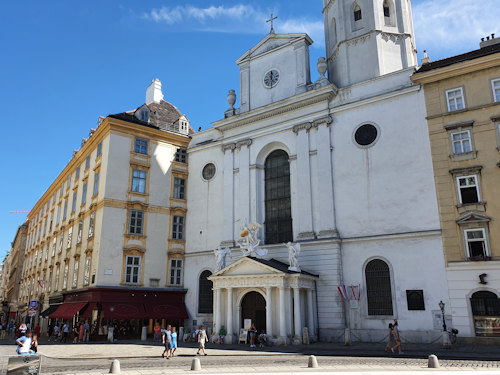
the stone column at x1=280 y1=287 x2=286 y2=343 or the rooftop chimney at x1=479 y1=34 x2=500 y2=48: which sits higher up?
the rooftop chimney at x1=479 y1=34 x2=500 y2=48

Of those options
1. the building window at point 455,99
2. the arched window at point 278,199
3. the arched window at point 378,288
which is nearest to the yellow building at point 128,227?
the arched window at point 278,199

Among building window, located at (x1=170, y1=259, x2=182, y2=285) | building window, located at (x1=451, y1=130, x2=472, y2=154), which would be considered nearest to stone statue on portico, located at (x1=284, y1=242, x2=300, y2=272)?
building window, located at (x1=451, y1=130, x2=472, y2=154)

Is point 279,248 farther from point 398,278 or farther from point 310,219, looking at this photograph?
point 398,278

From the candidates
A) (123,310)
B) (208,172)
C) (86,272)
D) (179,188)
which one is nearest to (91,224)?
(86,272)

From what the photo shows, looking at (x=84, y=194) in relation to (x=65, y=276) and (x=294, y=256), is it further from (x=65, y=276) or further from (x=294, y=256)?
(x=294, y=256)

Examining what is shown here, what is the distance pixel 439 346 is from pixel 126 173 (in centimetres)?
2573

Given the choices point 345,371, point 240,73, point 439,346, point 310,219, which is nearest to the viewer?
point 345,371

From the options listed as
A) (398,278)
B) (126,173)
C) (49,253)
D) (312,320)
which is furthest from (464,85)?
(49,253)

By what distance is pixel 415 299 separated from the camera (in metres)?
25.8

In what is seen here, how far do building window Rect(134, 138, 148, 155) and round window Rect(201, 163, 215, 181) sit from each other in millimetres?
5337

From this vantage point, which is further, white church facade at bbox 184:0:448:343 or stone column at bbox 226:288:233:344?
stone column at bbox 226:288:233:344

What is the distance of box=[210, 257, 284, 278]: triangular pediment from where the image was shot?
91.9 ft

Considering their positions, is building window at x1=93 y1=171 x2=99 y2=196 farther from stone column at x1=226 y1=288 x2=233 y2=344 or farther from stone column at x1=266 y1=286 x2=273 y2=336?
stone column at x1=266 y1=286 x2=273 y2=336

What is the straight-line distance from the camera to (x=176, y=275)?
37.0 m
